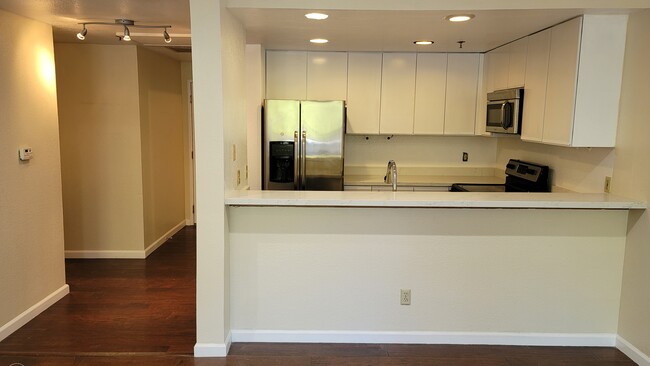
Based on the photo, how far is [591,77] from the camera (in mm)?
2930

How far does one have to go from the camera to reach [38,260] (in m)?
3.55

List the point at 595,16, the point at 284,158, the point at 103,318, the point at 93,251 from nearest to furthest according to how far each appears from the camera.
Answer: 1. the point at 595,16
2. the point at 103,318
3. the point at 284,158
4. the point at 93,251

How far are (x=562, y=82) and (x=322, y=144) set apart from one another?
2069mm

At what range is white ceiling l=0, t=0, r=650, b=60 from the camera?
8.98 feet

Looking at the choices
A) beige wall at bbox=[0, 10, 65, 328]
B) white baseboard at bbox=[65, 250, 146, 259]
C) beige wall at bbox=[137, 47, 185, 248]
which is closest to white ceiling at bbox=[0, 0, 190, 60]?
beige wall at bbox=[0, 10, 65, 328]

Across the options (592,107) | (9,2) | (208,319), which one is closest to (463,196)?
(592,107)

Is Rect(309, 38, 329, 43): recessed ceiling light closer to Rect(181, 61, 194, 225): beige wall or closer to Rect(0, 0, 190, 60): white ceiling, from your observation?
Rect(0, 0, 190, 60): white ceiling

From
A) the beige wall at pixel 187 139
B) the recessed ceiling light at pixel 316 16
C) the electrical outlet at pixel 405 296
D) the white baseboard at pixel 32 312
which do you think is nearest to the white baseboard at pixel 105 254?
the white baseboard at pixel 32 312

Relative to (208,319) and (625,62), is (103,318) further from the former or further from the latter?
(625,62)

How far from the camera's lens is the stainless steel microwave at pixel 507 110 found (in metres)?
3.74

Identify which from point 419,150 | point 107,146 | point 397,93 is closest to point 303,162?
point 397,93

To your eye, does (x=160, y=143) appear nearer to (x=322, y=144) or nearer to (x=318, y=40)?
(x=322, y=144)

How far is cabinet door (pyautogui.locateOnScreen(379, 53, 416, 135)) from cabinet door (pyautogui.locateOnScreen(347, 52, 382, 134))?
0.20 feet

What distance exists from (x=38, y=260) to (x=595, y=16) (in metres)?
4.21
